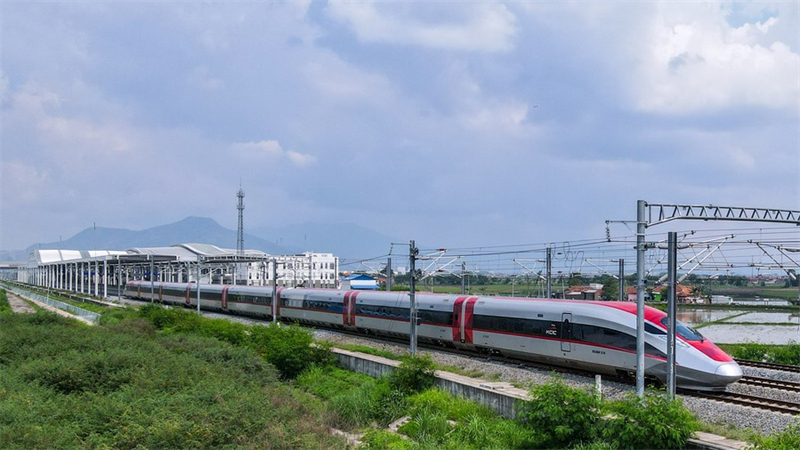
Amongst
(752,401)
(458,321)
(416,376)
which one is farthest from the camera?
(458,321)

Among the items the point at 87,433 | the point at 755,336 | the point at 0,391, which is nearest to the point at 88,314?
the point at 0,391

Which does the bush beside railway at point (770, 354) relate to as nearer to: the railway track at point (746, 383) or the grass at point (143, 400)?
the railway track at point (746, 383)

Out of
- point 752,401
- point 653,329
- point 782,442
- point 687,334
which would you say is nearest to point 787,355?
point 687,334

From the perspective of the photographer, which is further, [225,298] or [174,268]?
[174,268]

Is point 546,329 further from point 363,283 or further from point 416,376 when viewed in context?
point 363,283

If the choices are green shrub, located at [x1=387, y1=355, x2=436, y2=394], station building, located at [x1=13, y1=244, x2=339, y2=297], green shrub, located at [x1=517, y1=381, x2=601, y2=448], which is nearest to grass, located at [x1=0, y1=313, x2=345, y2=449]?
green shrub, located at [x1=387, y1=355, x2=436, y2=394]

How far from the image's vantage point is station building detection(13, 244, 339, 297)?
69312mm

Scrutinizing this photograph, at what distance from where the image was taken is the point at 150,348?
945 inches

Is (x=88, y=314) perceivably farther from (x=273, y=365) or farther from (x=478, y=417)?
(x=478, y=417)

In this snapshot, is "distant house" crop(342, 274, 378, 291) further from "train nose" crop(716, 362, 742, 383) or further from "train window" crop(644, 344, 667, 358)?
"train nose" crop(716, 362, 742, 383)

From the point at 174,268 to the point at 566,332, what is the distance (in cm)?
8908

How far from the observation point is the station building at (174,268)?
6931cm

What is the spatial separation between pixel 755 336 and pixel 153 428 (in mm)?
44509

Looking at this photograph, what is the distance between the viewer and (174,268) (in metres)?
100
